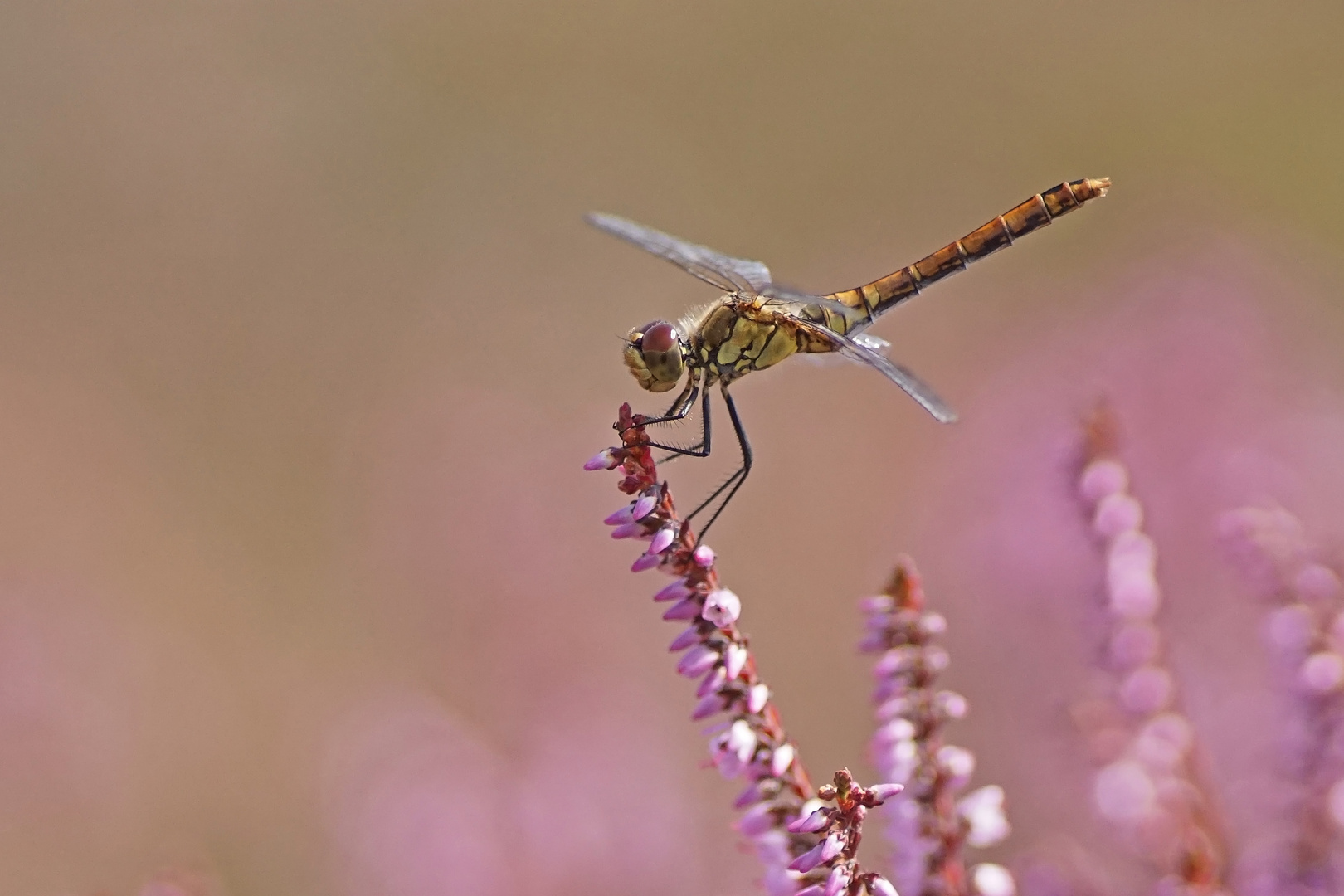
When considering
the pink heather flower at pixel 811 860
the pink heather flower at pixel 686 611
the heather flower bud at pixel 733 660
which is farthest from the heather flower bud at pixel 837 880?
the pink heather flower at pixel 686 611

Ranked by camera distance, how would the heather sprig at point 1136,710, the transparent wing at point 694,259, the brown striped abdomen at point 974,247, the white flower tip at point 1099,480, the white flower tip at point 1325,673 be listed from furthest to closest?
the brown striped abdomen at point 974,247
the transparent wing at point 694,259
the white flower tip at point 1099,480
the heather sprig at point 1136,710
the white flower tip at point 1325,673

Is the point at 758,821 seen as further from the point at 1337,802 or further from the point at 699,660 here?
A: the point at 1337,802

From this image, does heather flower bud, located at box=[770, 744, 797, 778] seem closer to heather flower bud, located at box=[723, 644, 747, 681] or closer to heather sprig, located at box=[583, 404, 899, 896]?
heather sprig, located at box=[583, 404, 899, 896]

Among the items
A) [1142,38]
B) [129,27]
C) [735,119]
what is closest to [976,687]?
[735,119]

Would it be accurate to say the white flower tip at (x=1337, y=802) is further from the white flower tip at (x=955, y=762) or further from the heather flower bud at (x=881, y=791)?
the heather flower bud at (x=881, y=791)

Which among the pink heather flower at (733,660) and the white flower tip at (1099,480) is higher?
the white flower tip at (1099,480)

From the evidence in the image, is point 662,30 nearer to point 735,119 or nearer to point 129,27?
point 735,119

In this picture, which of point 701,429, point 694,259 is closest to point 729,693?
point 701,429
